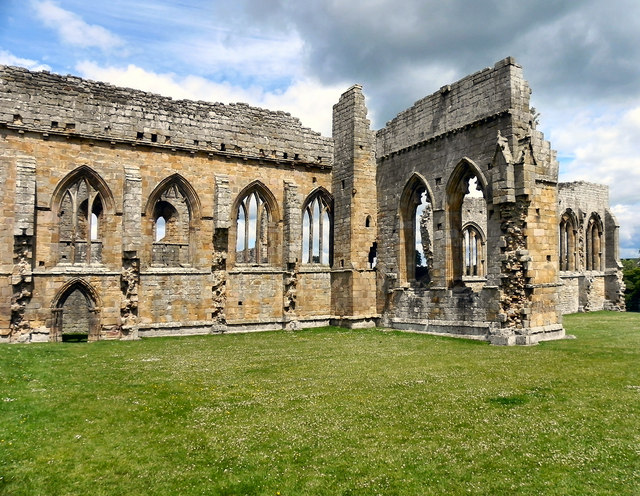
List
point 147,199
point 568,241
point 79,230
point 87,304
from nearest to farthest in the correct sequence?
point 87,304 < point 147,199 < point 79,230 < point 568,241

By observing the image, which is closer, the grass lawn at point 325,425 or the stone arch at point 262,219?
the grass lawn at point 325,425

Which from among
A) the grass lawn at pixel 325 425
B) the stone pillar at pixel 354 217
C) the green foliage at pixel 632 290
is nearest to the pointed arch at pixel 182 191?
the stone pillar at pixel 354 217

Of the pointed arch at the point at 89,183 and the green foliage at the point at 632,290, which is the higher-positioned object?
the pointed arch at the point at 89,183

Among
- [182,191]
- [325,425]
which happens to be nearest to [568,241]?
[182,191]

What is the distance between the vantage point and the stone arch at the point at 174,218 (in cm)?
1914

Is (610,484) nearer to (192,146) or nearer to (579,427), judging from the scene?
(579,427)

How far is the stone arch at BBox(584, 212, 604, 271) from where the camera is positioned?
31.8 m

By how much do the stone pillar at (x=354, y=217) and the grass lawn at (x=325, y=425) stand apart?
7878 mm

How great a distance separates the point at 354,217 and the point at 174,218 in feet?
36.1

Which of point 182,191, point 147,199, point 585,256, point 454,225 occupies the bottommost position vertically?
point 585,256

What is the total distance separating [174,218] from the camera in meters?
26.4

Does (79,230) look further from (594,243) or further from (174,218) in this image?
(594,243)

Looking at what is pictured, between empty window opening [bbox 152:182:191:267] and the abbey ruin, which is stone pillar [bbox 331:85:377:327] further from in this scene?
empty window opening [bbox 152:182:191:267]

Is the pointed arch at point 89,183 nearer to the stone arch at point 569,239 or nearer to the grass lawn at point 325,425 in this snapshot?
the grass lawn at point 325,425
